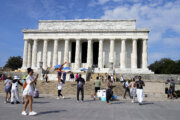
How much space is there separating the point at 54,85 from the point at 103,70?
789 inches

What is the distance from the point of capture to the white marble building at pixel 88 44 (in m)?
46.8

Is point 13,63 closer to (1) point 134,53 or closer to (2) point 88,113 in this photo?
(1) point 134,53

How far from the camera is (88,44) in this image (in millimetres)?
48281

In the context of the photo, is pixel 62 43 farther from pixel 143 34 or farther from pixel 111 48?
pixel 143 34

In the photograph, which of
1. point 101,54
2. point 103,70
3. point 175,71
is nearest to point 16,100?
point 103,70

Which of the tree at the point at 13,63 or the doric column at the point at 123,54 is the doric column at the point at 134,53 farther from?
the tree at the point at 13,63

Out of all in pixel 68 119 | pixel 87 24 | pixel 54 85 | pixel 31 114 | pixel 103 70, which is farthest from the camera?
pixel 87 24

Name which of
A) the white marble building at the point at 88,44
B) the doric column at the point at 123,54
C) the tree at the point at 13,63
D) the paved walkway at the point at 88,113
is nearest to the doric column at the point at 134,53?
the white marble building at the point at 88,44

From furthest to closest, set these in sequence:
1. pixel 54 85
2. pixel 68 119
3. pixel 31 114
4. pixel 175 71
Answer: pixel 175 71
pixel 54 85
pixel 31 114
pixel 68 119

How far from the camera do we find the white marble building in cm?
4681

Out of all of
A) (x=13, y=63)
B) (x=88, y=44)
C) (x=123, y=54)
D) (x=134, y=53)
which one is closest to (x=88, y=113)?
(x=123, y=54)

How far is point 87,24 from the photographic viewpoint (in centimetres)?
5106

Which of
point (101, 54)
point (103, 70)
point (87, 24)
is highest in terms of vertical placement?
point (87, 24)

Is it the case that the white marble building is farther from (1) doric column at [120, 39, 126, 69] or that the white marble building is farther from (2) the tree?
(2) the tree
